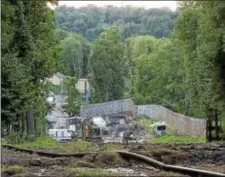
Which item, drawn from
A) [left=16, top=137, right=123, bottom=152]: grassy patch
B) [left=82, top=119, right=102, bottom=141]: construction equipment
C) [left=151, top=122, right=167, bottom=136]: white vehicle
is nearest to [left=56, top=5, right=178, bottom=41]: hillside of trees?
[left=82, top=119, right=102, bottom=141]: construction equipment

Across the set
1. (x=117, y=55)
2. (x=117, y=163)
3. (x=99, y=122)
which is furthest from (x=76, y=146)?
(x=117, y=55)

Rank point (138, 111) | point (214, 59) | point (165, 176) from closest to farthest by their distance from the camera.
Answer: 1. point (165, 176)
2. point (214, 59)
3. point (138, 111)

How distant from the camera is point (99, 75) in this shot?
2409 inches

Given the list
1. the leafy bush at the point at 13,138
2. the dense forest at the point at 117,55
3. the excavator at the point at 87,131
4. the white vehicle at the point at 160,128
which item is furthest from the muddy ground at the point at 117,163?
the white vehicle at the point at 160,128

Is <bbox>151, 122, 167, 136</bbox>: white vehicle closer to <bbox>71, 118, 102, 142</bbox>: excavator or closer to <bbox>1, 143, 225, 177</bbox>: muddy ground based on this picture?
<bbox>71, 118, 102, 142</bbox>: excavator

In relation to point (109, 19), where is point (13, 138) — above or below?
below


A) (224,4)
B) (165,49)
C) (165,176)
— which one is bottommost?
(165,176)

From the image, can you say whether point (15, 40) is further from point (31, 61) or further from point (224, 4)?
point (224, 4)

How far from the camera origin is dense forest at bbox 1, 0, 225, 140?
1769 cm

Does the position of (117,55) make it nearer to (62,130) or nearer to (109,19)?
(109,19)

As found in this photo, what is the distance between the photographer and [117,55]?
204 ft

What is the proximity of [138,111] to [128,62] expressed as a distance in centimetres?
2375

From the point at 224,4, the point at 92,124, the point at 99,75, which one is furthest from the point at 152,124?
the point at 224,4

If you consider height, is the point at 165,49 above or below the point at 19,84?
Result: above
